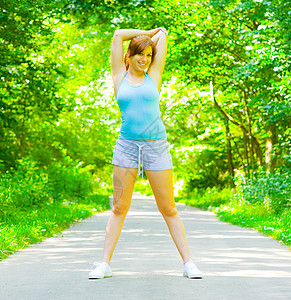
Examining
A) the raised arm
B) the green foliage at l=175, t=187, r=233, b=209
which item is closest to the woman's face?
the raised arm

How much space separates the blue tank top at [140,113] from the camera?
5.68 metres

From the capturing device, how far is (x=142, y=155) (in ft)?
18.7

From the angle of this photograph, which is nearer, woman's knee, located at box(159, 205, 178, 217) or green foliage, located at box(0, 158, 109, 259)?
woman's knee, located at box(159, 205, 178, 217)

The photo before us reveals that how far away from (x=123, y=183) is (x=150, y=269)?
1.14m

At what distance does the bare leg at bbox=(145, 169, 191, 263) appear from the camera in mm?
5754

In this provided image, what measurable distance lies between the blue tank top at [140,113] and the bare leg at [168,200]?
348 mm

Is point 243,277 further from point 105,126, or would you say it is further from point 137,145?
point 105,126

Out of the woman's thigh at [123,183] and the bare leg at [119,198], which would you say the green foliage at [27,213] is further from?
the woman's thigh at [123,183]

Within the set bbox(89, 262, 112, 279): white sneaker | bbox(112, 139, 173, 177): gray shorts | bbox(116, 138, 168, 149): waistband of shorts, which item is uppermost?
bbox(116, 138, 168, 149): waistband of shorts

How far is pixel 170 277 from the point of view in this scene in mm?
5859

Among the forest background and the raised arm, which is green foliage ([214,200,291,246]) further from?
the raised arm

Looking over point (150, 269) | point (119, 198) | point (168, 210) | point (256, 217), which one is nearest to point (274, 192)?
point (256, 217)

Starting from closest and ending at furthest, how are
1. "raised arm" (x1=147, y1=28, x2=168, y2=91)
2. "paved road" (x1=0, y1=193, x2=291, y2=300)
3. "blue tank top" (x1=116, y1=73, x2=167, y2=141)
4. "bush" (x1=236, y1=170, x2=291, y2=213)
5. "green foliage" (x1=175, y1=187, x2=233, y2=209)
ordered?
"paved road" (x1=0, y1=193, x2=291, y2=300) < "blue tank top" (x1=116, y1=73, x2=167, y2=141) < "raised arm" (x1=147, y1=28, x2=168, y2=91) < "bush" (x1=236, y1=170, x2=291, y2=213) < "green foliage" (x1=175, y1=187, x2=233, y2=209)

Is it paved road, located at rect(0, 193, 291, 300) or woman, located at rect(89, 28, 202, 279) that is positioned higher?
woman, located at rect(89, 28, 202, 279)
